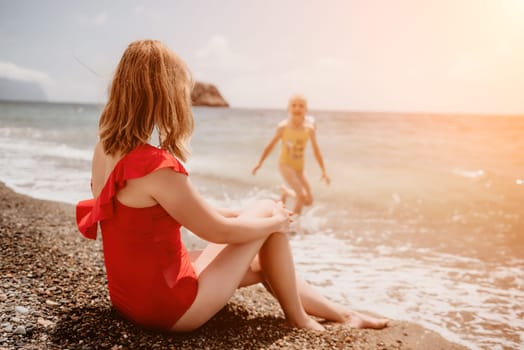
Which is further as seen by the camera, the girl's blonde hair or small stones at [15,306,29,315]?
small stones at [15,306,29,315]

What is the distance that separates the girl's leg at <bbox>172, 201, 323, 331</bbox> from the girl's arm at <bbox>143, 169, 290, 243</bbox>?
19 centimetres

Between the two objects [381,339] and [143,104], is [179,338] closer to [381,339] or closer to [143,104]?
[143,104]

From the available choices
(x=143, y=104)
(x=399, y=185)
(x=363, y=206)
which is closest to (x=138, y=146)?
(x=143, y=104)

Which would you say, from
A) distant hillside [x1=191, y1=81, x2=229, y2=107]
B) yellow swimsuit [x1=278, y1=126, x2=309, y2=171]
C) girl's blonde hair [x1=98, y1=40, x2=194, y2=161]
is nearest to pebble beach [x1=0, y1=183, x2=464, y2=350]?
girl's blonde hair [x1=98, y1=40, x2=194, y2=161]

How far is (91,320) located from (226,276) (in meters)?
0.93

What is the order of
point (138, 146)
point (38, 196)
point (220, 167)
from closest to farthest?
1. point (138, 146)
2. point (38, 196)
3. point (220, 167)

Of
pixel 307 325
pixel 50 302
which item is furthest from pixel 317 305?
pixel 50 302

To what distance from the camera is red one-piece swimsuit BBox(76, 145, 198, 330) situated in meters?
2.15

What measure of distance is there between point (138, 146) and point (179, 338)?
1.22 meters

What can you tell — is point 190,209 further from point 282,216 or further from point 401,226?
point 401,226

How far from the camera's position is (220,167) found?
14258 millimetres

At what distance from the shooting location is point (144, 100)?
2.20m

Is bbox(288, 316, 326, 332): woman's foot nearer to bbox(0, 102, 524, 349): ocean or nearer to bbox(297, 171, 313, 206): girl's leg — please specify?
bbox(0, 102, 524, 349): ocean

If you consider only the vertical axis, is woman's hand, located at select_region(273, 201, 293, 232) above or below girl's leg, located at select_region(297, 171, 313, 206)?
above
